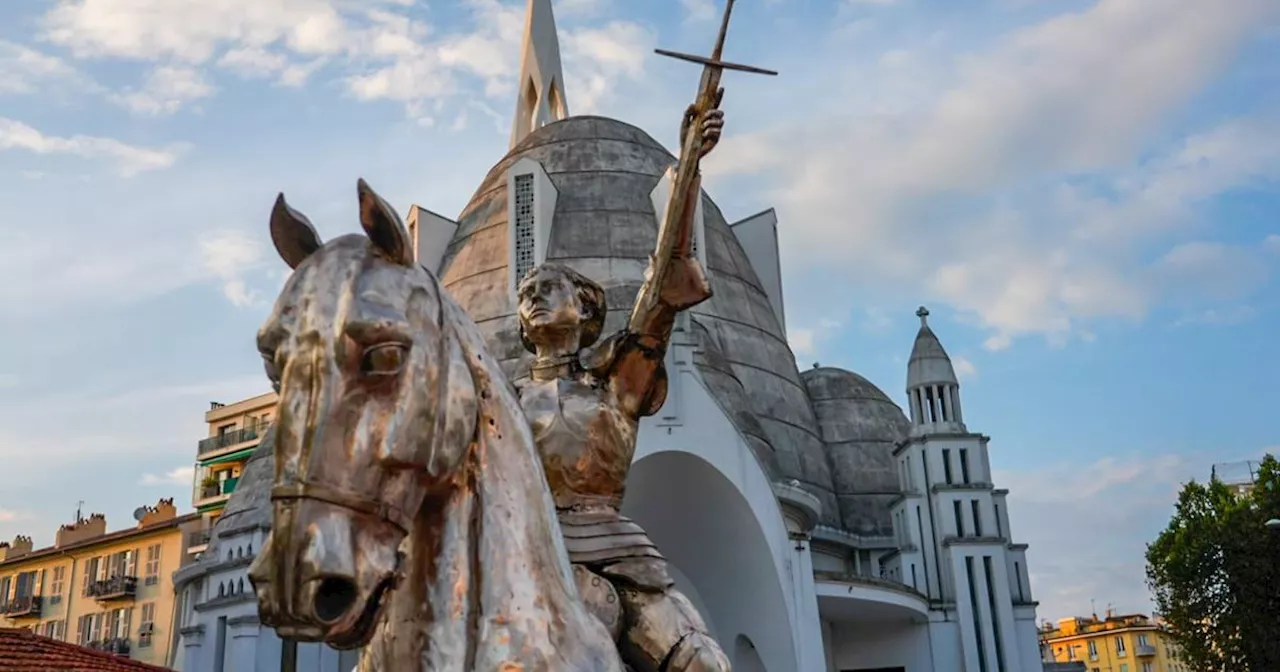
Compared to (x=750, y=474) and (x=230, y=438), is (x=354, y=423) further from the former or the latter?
(x=230, y=438)

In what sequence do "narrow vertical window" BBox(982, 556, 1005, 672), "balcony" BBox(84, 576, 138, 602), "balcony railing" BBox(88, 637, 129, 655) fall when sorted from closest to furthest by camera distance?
1. "narrow vertical window" BBox(982, 556, 1005, 672)
2. "balcony railing" BBox(88, 637, 129, 655)
3. "balcony" BBox(84, 576, 138, 602)

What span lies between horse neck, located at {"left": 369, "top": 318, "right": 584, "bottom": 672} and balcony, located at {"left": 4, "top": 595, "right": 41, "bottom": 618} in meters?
55.0

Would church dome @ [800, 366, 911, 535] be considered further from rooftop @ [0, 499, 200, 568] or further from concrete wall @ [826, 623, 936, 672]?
rooftop @ [0, 499, 200, 568]

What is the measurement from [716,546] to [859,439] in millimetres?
15857

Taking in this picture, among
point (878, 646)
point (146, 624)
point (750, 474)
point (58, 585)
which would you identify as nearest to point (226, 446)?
point (58, 585)

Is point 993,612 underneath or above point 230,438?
underneath

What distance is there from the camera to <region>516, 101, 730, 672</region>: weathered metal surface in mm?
3393

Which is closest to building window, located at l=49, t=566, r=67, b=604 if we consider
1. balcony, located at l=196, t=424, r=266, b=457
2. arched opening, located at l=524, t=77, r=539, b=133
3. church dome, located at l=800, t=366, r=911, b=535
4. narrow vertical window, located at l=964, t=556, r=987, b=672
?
balcony, located at l=196, t=424, r=266, b=457

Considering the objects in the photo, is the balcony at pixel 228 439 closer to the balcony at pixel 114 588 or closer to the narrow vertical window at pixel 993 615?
the balcony at pixel 114 588

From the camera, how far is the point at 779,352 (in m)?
39.1

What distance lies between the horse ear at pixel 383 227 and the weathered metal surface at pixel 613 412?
1293 mm

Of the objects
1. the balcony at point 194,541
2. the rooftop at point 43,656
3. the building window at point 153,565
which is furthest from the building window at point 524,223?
the building window at point 153,565

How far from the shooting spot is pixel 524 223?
112 ft

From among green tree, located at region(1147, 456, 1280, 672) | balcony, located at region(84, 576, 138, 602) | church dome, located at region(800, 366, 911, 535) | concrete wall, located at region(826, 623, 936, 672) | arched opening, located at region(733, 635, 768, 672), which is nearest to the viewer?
arched opening, located at region(733, 635, 768, 672)
